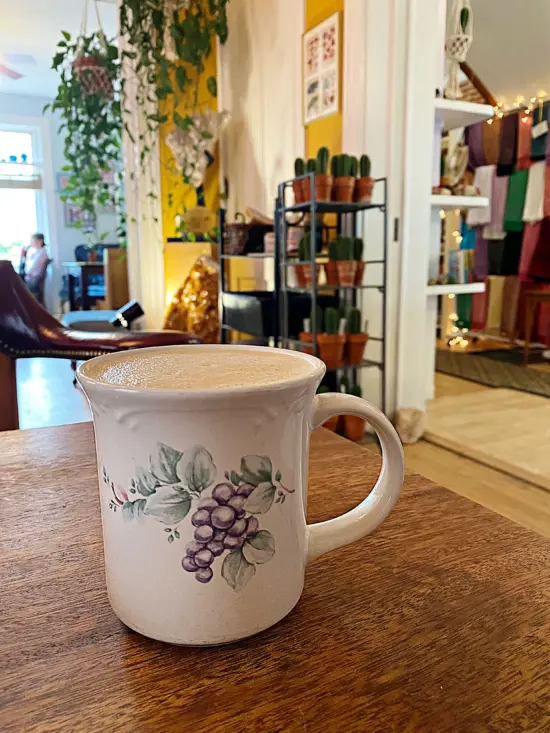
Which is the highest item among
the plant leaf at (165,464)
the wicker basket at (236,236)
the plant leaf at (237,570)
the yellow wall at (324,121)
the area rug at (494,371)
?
the yellow wall at (324,121)

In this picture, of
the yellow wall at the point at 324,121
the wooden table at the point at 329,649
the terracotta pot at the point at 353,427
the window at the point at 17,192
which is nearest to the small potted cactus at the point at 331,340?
the terracotta pot at the point at 353,427

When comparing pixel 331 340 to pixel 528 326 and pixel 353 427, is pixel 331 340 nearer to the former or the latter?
pixel 353 427

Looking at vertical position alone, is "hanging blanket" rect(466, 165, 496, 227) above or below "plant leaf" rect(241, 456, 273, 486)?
above

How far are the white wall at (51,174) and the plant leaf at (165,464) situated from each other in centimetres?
741

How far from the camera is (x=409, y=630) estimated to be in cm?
35

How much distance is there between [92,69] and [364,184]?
214cm

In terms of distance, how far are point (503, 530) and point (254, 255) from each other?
2386 mm

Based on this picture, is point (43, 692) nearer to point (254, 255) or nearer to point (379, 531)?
point (379, 531)

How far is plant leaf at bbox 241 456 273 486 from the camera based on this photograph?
32 centimetres

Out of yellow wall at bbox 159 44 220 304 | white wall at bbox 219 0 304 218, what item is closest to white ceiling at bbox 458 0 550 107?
white wall at bbox 219 0 304 218

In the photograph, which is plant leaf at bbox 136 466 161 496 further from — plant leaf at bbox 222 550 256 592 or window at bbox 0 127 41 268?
window at bbox 0 127 41 268

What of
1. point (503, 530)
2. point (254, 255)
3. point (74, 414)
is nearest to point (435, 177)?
point (254, 255)

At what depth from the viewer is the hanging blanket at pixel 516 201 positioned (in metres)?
4.55

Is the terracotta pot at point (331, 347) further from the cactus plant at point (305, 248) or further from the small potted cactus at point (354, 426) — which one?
the cactus plant at point (305, 248)
